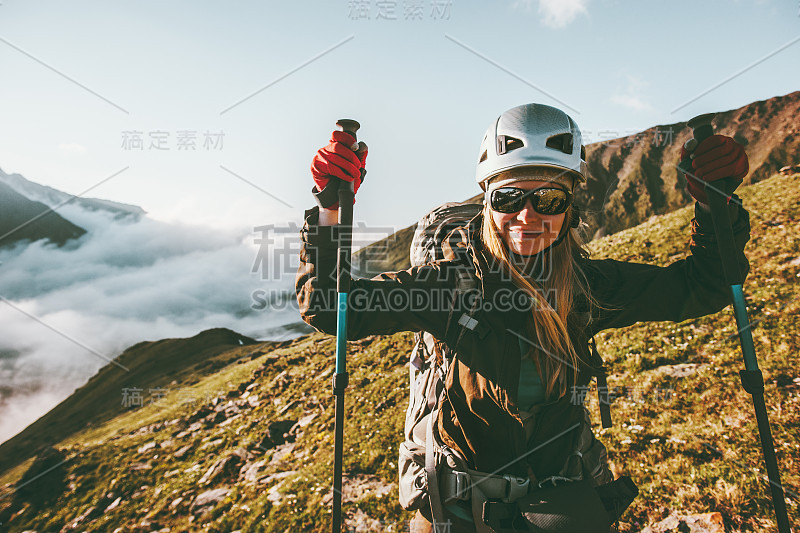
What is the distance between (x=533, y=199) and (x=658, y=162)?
1382 inches

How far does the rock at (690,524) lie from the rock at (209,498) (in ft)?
25.3

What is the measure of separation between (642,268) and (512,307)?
4.61ft

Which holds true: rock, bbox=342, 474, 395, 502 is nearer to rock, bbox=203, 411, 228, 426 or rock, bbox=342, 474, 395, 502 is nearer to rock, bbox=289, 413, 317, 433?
rock, bbox=289, 413, 317, 433

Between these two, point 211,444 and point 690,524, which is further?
point 211,444

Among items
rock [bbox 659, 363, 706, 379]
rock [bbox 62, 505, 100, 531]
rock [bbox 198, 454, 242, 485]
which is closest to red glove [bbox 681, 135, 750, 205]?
rock [bbox 659, 363, 706, 379]

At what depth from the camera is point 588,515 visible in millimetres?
3023

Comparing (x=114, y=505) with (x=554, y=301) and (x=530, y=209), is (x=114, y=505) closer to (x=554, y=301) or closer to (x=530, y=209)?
(x=554, y=301)

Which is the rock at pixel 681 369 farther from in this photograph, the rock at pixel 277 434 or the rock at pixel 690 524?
the rock at pixel 277 434

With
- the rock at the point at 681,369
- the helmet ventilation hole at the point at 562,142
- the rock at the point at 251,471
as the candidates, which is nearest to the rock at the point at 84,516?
the rock at the point at 251,471

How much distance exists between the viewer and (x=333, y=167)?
339 cm

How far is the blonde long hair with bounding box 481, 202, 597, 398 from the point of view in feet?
11.0

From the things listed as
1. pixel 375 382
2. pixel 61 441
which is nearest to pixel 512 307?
pixel 375 382

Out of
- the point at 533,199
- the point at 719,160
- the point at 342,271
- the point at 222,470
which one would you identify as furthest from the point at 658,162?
the point at 342,271

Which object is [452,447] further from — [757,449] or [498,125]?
[757,449]
